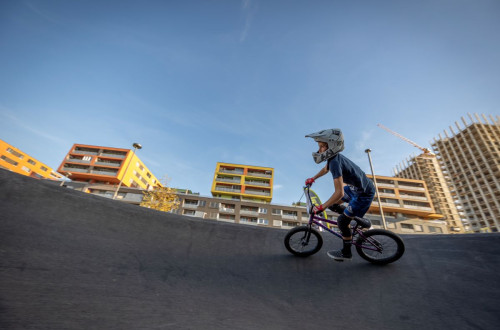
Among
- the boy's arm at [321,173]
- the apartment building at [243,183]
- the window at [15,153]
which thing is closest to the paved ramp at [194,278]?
the boy's arm at [321,173]

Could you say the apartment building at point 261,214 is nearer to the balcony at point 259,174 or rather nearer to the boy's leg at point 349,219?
the balcony at point 259,174

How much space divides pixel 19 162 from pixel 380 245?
10685 cm

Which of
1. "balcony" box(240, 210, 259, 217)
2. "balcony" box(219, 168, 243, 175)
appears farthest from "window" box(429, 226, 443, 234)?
"balcony" box(219, 168, 243, 175)

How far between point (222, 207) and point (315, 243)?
1959 inches

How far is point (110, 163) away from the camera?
59719 mm

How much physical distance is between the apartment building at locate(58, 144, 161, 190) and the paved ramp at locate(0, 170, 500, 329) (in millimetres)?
60568

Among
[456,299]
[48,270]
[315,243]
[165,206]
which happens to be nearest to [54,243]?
[48,270]

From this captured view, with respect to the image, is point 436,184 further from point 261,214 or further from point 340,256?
point 340,256

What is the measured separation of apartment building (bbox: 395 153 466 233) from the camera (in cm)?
8681

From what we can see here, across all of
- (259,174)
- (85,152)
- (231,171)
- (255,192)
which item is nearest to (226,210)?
(255,192)

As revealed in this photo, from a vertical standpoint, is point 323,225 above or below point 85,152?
below

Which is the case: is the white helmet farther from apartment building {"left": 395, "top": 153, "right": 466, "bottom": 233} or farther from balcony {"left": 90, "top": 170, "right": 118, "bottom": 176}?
apartment building {"left": 395, "top": 153, "right": 466, "bottom": 233}

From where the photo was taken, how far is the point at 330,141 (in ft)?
12.4

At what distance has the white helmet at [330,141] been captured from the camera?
12.2 feet
